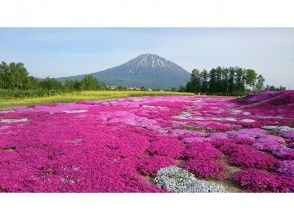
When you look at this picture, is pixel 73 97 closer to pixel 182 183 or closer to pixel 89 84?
pixel 89 84

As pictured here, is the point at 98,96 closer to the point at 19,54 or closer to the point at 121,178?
the point at 19,54

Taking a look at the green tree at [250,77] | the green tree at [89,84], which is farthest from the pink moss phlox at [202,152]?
the green tree at [89,84]

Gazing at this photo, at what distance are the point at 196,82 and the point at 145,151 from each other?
418 inches

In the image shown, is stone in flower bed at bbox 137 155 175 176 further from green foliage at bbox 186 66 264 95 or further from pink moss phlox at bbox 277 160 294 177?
green foliage at bbox 186 66 264 95

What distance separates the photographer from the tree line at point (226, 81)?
81.0ft

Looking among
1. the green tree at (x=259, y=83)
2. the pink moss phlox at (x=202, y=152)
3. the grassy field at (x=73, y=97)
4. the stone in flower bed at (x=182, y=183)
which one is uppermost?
the green tree at (x=259, y=83)

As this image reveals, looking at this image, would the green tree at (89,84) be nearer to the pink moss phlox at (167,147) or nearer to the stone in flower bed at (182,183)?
the pink moss phlox at (167,147)

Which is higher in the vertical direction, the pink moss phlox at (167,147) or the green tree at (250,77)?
the green tree at (250,77)

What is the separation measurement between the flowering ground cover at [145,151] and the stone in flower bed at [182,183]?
0.04 meters

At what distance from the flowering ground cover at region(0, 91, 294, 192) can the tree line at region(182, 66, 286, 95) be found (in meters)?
1.94

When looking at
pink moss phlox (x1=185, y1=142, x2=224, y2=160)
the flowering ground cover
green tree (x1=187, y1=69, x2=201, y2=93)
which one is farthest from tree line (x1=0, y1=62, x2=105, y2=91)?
pink moss phlox (x1=185, y1=142, x2=224, y2=160)

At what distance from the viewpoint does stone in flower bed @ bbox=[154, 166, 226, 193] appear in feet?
45.9

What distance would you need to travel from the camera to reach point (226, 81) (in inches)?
1062
